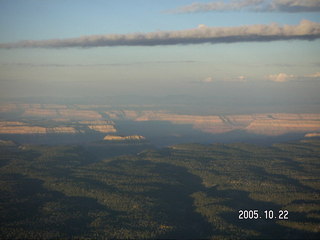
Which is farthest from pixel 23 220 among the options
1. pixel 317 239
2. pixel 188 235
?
pixel 317 239

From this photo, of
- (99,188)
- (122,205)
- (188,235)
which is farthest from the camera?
(99,188)

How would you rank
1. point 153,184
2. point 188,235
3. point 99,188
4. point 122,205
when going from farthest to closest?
Result: point 153,184 → point 99,188 → point 122,205 → point 188,235

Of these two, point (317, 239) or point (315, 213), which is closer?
point (317, 239)

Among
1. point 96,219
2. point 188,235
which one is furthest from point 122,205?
point 188,235

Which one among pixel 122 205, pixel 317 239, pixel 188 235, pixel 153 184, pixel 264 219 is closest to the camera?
pixel 317 239

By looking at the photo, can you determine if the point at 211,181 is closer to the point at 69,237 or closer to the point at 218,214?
the point at 218,214

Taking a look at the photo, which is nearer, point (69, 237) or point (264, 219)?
point (69, 237)

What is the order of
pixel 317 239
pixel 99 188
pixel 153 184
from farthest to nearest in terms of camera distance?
1. pixel 153 184
2. pixel 99 188
3. pixel 317 239

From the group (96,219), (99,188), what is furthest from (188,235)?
(99,188)

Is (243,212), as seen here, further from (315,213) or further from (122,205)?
(122,205)
